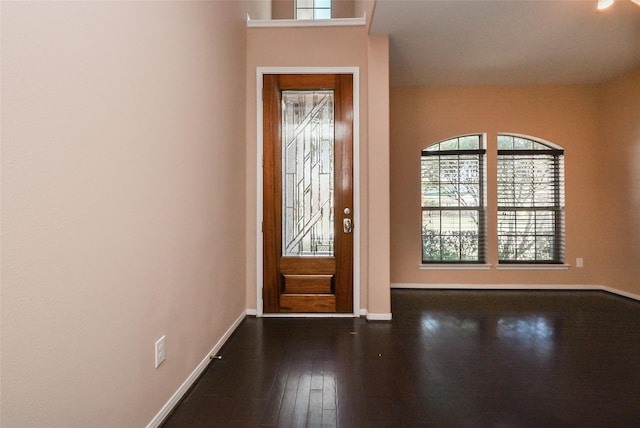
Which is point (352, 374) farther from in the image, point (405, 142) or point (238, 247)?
point (405, 142)

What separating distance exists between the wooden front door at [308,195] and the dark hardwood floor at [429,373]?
342 millimetres

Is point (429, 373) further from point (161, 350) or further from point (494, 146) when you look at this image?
point (494, 146)

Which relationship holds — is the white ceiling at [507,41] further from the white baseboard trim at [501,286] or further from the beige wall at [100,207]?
the white baseboard trim at [501,286]

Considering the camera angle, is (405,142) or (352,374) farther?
(405,142)

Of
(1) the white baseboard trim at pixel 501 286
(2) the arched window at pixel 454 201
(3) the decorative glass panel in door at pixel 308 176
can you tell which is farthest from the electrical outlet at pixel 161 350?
(2) the arched window at pixel 454 201

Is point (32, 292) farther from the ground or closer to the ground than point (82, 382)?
farther from the ground

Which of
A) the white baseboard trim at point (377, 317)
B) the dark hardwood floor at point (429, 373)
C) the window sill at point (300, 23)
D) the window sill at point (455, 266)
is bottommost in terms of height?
the dark hardwood floor at point (429, 373)

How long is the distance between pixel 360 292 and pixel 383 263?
1.26ft

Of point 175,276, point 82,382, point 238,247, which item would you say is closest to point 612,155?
point 238,247

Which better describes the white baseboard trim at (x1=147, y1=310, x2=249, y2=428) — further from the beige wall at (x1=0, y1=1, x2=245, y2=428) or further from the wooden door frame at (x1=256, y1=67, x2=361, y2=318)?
the wooden door frame at (x1=256, y1=67, x2=361, y2=318)

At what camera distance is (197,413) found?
5.55 ft

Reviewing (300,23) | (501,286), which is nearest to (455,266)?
(501,286)

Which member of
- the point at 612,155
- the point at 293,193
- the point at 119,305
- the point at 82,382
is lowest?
the point at 82,382

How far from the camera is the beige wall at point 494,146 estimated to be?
169 inches
